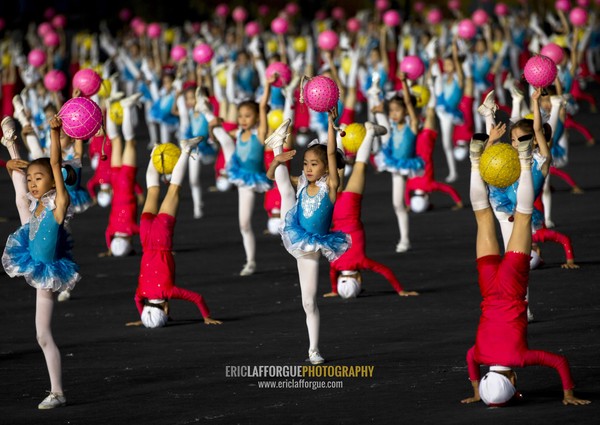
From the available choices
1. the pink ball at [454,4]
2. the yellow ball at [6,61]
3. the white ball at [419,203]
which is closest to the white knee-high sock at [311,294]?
the white ball at [419,203]

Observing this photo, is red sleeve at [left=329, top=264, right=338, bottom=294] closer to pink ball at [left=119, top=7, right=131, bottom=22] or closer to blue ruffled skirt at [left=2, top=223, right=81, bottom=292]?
blue ruffled skirt at [left=2, top=223, right=81, bottom=292]

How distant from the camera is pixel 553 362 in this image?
9.14 meters

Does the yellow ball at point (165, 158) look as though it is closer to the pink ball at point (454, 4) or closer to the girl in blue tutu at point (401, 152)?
the girl in blue tutu at point (401, 152)

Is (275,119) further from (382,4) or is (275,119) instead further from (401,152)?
(382,4)

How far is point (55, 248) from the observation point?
9.96 metres

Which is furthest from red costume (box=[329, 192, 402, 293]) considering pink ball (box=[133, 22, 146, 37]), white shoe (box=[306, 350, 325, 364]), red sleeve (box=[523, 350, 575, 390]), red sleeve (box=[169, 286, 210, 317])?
pink ball (box=[133, 22, 146, 37])

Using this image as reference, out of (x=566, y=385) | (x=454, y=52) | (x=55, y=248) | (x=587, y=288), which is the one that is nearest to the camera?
(x=566, y=385)

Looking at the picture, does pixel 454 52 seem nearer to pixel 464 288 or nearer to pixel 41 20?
pixel 464 288

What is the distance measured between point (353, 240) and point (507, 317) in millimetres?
4576

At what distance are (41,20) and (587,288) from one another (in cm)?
2951

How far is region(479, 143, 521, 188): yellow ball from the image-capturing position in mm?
9398

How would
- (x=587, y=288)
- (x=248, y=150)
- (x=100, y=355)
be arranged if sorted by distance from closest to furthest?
(x=100, y=355)
(x=587, y=288)
(x=248, y=150)

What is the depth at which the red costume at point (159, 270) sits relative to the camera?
12570mm

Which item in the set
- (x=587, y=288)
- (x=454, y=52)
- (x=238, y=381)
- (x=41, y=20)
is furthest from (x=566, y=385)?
(x=41, y=20)
